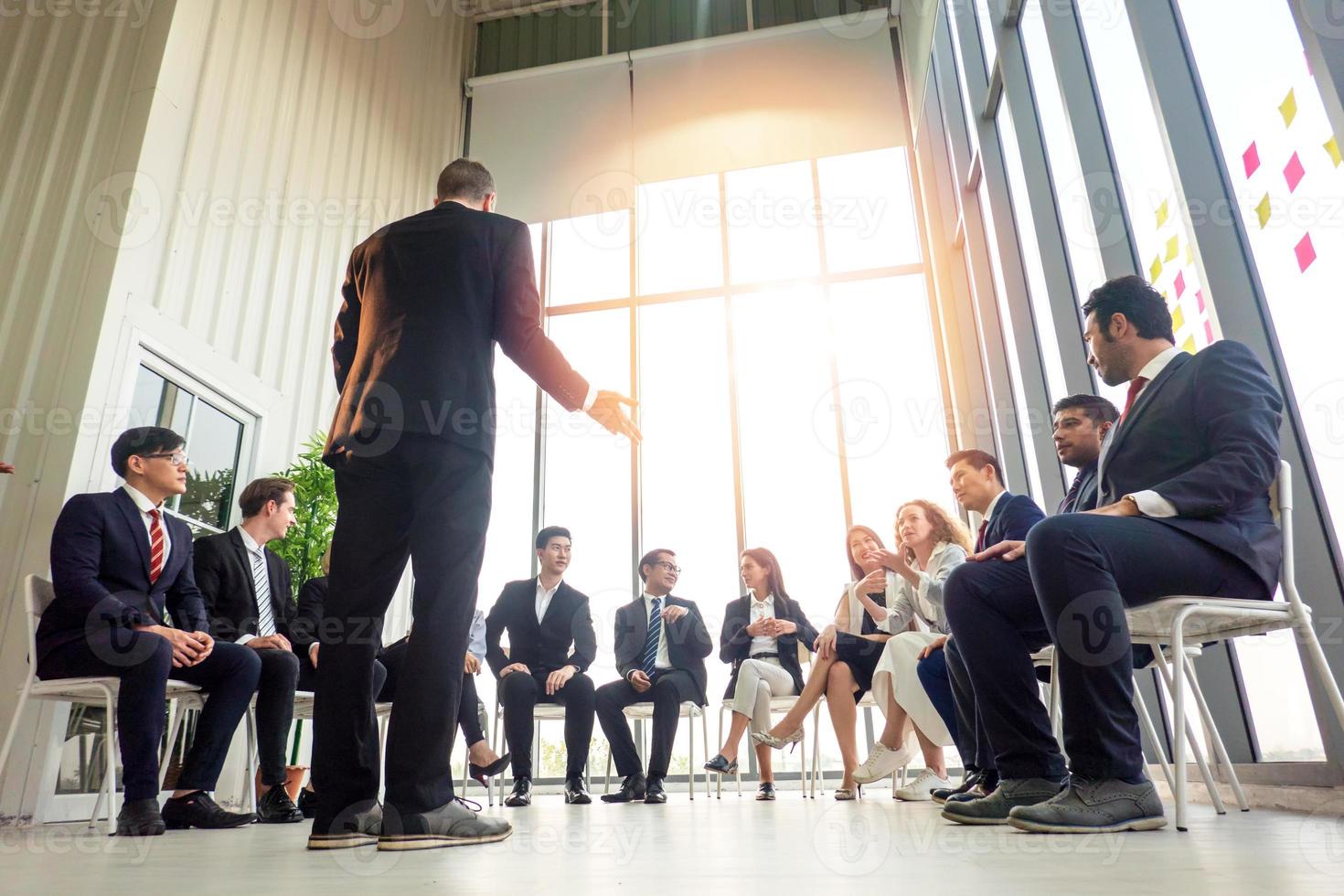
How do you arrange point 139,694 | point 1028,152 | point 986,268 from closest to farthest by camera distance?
point 139,694 < point 1028,152 < point 986,268

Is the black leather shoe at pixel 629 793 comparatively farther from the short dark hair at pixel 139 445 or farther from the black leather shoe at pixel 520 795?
the short dark hair at pixel 139 445

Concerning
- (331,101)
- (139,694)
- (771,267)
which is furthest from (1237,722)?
(331,101)

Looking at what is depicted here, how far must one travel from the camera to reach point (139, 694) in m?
2.43

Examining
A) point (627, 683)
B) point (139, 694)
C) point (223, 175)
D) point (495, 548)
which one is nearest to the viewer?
point (139, 694)

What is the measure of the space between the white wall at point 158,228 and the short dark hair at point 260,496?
1.86 feet

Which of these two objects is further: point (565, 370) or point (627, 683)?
point (627, 683)

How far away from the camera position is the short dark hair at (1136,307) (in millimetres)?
1898

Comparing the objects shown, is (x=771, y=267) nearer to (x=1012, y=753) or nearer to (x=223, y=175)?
(x=223, y=175)

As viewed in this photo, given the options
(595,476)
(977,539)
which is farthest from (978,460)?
(595,476)

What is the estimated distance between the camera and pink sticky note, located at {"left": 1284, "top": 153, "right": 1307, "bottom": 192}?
201 centimetres

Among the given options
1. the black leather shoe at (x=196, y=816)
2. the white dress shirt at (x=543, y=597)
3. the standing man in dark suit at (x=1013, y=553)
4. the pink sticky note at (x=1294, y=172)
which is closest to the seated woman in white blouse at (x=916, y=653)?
the standing man in dark suit at (x=1013, y=553)

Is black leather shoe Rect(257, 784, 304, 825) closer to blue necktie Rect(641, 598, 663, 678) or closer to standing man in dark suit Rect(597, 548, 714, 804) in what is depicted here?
standing man in dark suit Rect(597, 548, 714, 804)

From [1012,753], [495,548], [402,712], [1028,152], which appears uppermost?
[1028,152]

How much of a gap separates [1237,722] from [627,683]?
2.47 metres
